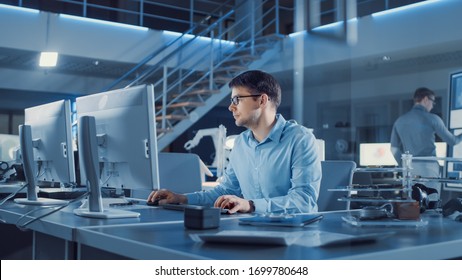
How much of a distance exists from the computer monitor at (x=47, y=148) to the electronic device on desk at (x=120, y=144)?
12.9 inches

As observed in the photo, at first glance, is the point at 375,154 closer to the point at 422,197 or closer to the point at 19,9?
the point at 19,9

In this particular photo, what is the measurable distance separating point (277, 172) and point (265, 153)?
94mm

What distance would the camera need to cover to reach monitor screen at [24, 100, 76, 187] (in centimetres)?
229

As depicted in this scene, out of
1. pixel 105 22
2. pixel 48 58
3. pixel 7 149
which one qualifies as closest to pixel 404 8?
pixel 105 22

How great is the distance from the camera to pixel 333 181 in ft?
8.42

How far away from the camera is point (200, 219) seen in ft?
4.86

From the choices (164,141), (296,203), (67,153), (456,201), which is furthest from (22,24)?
(456,201)

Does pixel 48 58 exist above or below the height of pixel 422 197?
above

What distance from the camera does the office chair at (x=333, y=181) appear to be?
8.35 feet

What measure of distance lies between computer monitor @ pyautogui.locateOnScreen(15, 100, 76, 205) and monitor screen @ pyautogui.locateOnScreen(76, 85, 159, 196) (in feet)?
0.84

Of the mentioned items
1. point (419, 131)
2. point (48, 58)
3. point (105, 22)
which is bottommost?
point (419, 131)

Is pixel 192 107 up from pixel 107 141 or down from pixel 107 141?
up
